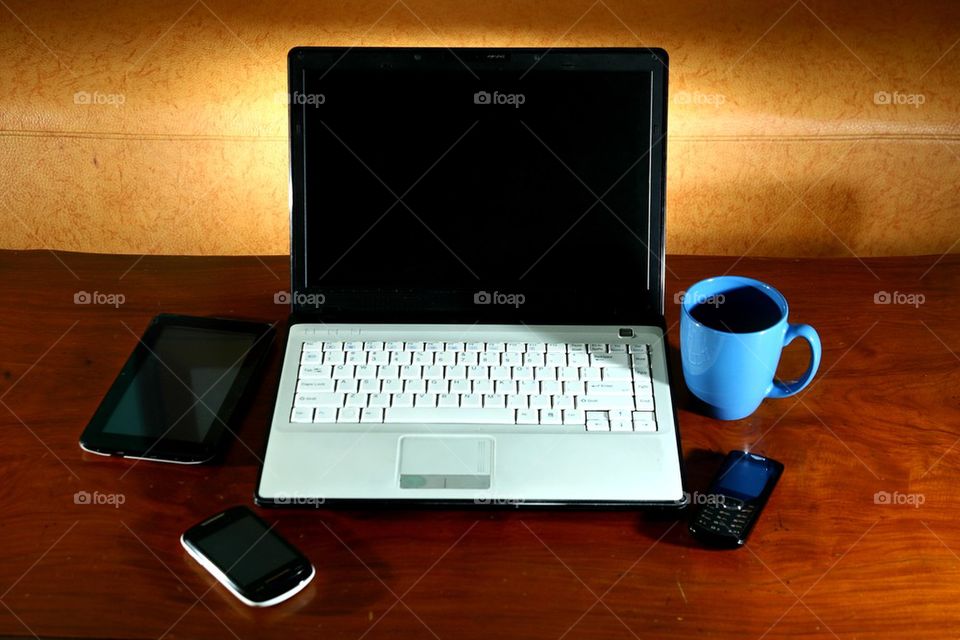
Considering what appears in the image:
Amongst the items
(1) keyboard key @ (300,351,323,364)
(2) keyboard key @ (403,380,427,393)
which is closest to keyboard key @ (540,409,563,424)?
(2) keyboard key @ (403,380,427,393)

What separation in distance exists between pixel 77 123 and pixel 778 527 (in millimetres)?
1081

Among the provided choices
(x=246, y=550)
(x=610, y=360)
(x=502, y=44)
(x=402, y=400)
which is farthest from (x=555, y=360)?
(x=502, y=44)

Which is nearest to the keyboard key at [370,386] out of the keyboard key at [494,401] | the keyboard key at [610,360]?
the keyboard key at [494,401]

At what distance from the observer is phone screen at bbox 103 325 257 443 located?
2.98ft

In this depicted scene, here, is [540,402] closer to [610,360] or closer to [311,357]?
[610,360]

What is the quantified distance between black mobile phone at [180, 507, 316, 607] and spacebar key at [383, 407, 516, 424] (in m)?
0.15

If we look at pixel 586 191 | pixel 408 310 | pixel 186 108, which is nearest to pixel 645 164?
pixel 586 191

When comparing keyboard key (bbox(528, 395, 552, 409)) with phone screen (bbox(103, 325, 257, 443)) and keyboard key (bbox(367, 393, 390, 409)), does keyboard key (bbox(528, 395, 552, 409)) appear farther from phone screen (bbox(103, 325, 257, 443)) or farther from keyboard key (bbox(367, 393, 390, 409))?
phone screen (bbox(103, 325, 257, 443))

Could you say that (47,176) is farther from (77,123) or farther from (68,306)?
(68,306)

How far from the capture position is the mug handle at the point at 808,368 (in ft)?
2.97

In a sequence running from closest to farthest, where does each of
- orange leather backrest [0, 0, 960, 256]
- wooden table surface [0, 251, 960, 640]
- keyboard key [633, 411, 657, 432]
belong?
1. wooden table surface [0, 251, 960, 640]
2. keyboard key [633, 411, 657, 432]
3. orange leather backrest [0, 0, 960, 256]

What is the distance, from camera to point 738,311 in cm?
96

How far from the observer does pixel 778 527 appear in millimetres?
825

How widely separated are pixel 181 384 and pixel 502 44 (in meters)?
0.73
